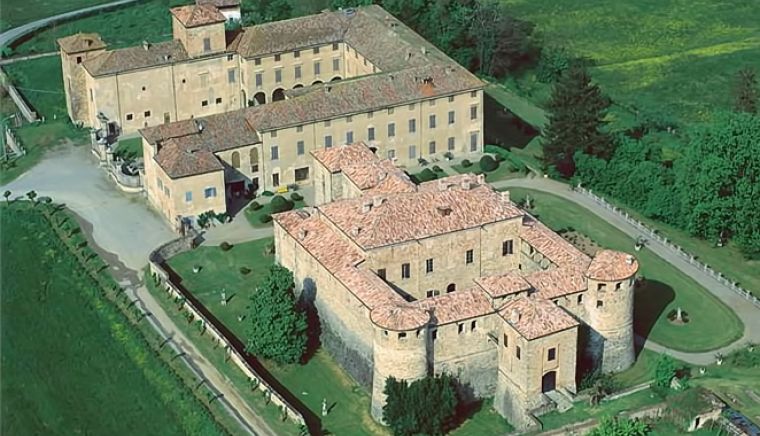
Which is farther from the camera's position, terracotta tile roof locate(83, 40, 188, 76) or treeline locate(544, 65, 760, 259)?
terracotta tile roof locate(83, 40, 188, 76)

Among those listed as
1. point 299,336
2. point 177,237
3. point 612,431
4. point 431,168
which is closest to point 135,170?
point 177,237

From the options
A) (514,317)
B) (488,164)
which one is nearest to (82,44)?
(488,164)

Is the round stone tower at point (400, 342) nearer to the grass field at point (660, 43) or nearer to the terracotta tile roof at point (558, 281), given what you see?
the terracotta tile roof at point (558, 281)

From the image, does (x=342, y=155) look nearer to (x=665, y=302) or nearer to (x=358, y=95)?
(x=358, y=95)

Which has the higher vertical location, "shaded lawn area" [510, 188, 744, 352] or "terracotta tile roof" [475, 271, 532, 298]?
"terracotta tile roof" [475, 271, 532, 298]

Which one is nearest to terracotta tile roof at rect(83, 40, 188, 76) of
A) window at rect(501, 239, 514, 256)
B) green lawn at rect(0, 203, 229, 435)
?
green lawn at rect(0, 203, 229, 435)

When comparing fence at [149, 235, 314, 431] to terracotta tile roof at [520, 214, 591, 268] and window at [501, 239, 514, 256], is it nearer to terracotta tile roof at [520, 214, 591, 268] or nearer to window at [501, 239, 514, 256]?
window at [501, 239, 514, 256]
